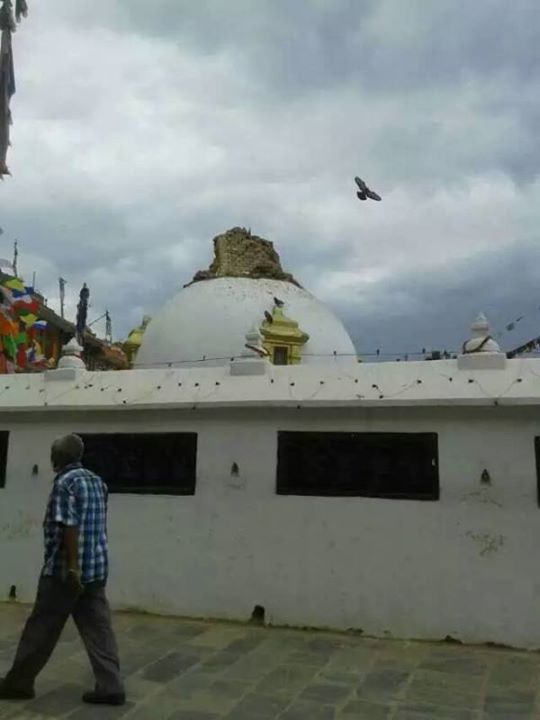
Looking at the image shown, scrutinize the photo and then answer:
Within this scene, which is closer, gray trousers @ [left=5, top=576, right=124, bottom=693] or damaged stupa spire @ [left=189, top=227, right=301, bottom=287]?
gray trousers @ [left=5, top=576, right=124, bottom=693]

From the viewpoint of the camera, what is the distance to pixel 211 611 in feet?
21.8

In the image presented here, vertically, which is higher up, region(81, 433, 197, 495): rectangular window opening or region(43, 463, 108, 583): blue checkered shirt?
region(81, 433, 197, 495): rectangular window opening

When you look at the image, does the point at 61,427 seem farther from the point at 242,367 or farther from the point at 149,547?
the point at 242,367

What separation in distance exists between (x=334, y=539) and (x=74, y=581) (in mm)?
2842

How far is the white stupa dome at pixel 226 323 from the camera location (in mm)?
10453

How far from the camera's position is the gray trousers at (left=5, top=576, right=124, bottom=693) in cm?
427

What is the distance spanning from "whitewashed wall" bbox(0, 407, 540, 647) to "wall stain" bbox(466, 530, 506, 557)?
1 cm

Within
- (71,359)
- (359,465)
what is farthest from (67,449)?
(71,359)

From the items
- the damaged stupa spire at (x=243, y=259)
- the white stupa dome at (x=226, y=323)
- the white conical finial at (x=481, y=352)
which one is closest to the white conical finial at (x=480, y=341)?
the white conical finial at (x=481, y=352)

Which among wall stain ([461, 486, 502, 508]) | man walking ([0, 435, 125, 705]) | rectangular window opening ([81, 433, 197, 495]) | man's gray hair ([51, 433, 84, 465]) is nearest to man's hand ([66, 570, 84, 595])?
man walking ([0, 435, 125, 705])

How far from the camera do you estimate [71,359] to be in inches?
319

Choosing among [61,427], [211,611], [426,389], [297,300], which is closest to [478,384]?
[426,389]

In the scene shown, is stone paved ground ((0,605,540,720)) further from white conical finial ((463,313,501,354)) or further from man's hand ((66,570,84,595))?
white conical finial ((463,313,501,354))

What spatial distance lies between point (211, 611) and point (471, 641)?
2.44 metres
